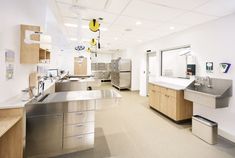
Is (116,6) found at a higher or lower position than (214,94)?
higher

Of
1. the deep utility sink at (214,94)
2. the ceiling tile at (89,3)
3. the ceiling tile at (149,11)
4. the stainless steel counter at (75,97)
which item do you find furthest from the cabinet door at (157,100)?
the ceiling tile at (89,3)

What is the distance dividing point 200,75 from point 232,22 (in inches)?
49.0

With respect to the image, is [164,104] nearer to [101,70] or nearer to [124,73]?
[124,73]

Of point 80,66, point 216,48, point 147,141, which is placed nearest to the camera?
point 147,141

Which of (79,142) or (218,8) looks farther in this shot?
(218,8)

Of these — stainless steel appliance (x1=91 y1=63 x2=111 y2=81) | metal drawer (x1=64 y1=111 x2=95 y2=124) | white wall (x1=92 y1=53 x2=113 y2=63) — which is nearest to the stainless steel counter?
metal drawer (x1=64 y1=111 x2=95 y2=124)

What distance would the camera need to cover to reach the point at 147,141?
2508mm

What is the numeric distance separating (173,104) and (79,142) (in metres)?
2.34

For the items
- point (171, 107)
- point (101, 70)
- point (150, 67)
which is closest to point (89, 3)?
point (171, 107)

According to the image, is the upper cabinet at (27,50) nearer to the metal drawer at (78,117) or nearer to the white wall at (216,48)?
the metal drawer at (78,117)

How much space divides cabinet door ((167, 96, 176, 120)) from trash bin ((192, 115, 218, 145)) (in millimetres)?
556

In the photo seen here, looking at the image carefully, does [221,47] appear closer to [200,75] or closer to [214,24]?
[214,24]

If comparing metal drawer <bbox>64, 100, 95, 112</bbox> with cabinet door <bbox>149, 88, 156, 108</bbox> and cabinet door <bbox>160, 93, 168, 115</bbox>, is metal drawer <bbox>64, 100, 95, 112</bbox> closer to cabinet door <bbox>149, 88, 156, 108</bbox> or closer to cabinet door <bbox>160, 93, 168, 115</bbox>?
cabinet door <bbox>160, 93, 168, 115</bbox>

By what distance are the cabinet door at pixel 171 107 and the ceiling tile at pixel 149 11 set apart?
191 cm
